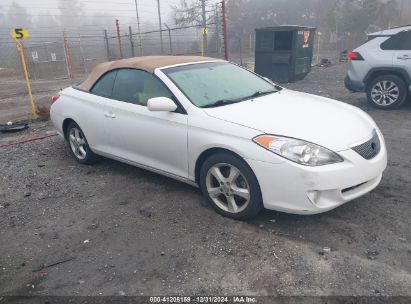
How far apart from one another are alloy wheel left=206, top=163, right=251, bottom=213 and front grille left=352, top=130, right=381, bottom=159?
3.58ft

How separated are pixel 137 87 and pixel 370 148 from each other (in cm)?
271

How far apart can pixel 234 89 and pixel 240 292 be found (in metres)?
2.38

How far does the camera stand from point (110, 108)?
4.62m

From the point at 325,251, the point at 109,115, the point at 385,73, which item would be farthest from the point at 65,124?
the point at 385,73

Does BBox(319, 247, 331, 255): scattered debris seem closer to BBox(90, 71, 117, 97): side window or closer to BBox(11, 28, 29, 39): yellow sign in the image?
BBox(90, 71, 117, 97): side window

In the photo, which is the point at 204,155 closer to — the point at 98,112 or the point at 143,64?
the point at 143,64

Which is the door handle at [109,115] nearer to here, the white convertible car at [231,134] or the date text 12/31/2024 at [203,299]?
the white convertible car at [231,134]

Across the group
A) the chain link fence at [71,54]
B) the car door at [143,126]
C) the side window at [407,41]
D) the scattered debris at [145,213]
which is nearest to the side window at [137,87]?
the car door at [143,126]

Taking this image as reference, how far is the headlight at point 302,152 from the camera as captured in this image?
3156mm

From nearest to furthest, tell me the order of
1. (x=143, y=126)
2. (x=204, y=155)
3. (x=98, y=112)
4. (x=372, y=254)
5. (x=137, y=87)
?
(x=372, y=254)
(x=204, y=155)
(x=143, y=126)
(x=137, y=87)
(x=98, y=112)

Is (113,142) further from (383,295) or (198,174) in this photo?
(383,295)

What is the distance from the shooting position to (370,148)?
3.52 meters

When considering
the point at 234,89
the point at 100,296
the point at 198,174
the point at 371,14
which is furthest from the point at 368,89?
the point at 371,14

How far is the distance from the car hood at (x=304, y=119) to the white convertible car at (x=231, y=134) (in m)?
0.01
